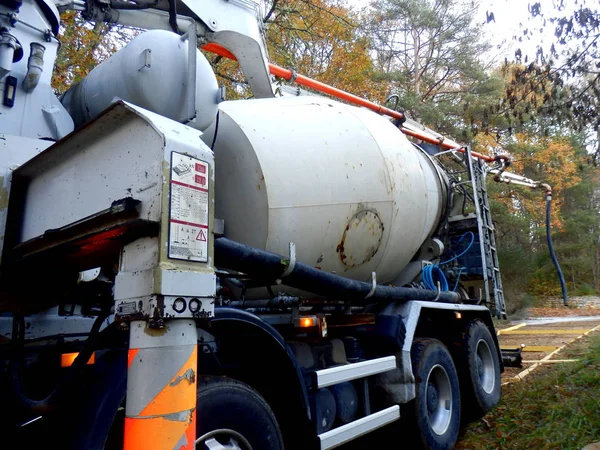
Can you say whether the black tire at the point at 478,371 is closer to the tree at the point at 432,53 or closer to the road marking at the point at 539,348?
the road marking at the point at 539,348

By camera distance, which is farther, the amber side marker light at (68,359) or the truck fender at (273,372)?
the truck fender at (273,372)

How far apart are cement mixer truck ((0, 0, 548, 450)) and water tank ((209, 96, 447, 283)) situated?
0.05ft

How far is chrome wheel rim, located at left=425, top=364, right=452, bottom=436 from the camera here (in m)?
4.54

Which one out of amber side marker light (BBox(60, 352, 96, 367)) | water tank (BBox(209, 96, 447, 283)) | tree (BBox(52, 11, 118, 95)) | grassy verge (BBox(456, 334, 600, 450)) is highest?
tree (BBox(52, 11, 118, 95))

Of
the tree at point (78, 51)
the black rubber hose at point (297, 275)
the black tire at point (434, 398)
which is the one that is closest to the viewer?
the black rubber hose at point (297, 275)

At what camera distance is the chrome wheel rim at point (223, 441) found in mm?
2254

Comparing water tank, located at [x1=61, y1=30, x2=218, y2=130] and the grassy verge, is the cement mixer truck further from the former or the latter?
the grassy verge

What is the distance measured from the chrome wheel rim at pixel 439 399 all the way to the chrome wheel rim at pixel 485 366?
97cm

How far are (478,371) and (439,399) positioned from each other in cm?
97

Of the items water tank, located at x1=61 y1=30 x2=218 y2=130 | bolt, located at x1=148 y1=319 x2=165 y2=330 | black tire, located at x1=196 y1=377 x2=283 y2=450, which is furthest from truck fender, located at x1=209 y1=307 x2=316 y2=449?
water tank, located at x1=61 y1=30 x2=218 y2=130

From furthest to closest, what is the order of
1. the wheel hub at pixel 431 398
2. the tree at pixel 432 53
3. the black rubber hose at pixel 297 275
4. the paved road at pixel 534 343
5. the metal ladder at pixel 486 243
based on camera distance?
1. the tree at pixel 432 53
2. the paved road at pixel 534 343
3. the metal ladder at pixel 486 243
4. the wheel hub at pixel 431 398
5. the black rubber hose at pixel 297 275

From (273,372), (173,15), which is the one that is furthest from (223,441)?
(173,15)

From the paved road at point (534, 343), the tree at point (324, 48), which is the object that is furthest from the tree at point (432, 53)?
the paved road at point (534, 343)

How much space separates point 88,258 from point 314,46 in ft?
50.7
